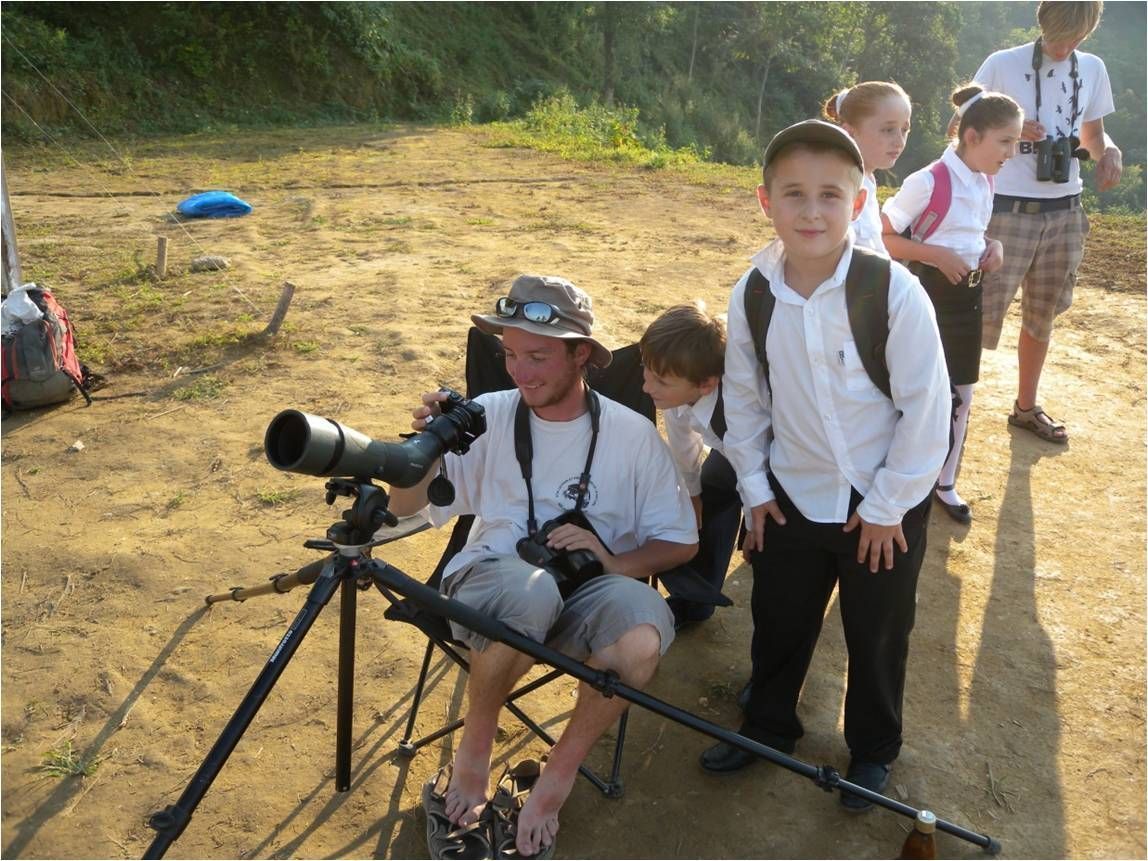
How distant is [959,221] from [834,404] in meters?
1.71

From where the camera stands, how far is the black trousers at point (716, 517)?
3.12m

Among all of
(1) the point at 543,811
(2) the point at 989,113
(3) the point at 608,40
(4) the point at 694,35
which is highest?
(4) the point at 694,35

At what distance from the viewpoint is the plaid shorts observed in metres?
4.35

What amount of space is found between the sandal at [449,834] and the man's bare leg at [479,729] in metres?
0.03

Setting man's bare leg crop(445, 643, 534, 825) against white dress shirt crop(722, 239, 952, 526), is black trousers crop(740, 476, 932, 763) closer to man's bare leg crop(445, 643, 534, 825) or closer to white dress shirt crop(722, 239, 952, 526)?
white dress shirt crop(722, 239, 952, 526)

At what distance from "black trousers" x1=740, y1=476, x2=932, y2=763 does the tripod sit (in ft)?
1.11

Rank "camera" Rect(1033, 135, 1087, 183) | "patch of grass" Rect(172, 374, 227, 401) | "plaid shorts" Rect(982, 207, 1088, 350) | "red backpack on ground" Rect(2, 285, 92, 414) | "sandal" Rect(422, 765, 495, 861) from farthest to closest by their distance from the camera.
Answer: "patch of grass" Rect(172, 374, 227, 401), "red backpack on ground" Rect(2, 285, 92, 414), "plaid shorts" Rect(982, 207, 1088, 350), "camera" Rect(1033, 135, 1087, 183), "sandal" Rect(422, 765, 495, 861)

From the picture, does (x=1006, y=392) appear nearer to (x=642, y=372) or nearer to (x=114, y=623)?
(x=642, y=372)

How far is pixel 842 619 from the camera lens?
2.60m

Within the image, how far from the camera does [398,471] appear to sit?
2.04 meters

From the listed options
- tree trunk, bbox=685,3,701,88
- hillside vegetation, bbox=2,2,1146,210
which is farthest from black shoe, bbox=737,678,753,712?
tree trunk, bbox=685,3,701,88

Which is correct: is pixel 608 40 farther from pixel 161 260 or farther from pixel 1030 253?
pixel 1030 253

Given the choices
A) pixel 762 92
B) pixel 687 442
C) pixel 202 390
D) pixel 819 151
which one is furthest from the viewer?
pixel 762 92

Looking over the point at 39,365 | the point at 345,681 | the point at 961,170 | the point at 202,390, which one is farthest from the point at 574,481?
the point at 39,365
